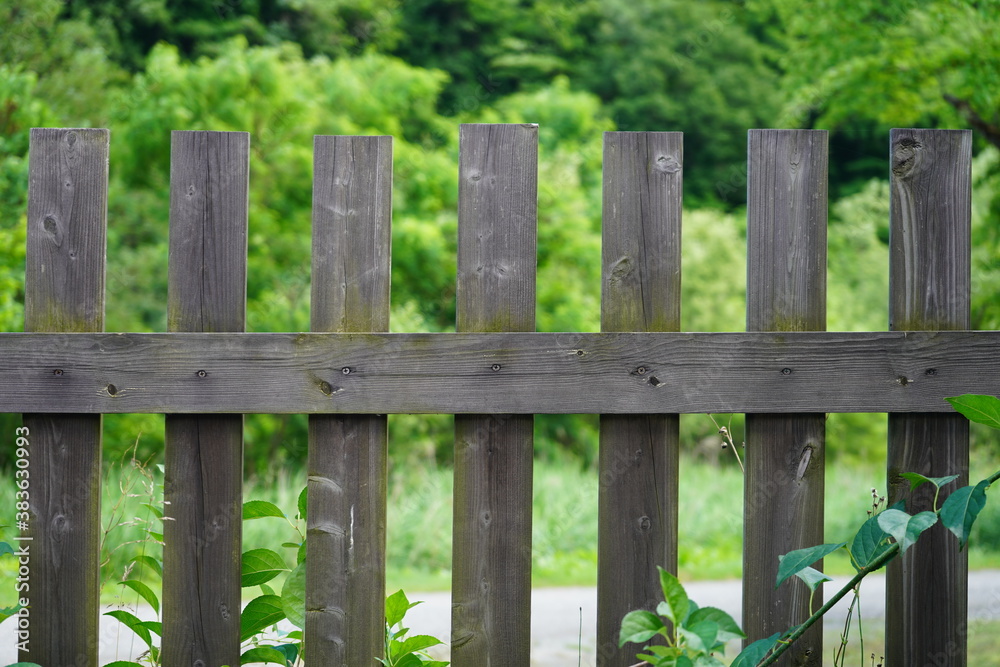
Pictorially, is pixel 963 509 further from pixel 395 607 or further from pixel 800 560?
pixel 395 607

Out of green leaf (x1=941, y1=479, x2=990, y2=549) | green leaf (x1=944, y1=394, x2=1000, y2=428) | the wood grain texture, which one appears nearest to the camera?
green leaf (x1=941, y1=479, x2=990, y2=549)

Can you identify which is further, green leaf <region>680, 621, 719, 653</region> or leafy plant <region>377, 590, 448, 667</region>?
leafy plant <region>377, 590, 448, 667</region>

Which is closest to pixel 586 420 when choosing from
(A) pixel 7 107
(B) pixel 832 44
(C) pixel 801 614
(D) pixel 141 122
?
(B) pixel 832 44

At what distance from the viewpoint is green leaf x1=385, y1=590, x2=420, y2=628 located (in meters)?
1.73

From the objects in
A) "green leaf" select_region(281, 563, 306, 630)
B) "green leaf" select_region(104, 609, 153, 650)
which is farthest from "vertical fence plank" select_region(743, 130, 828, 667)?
"green leaf" select_region(104, 609, 153, 650)

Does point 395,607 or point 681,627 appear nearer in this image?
point 681,627

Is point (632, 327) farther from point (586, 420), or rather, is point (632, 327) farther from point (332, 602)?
point (586, 420)

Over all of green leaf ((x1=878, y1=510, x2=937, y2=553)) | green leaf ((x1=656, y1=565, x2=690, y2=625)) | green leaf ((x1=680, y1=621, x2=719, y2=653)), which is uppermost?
green leaf ((x1=878, y1=510, x2=937, y2=553))

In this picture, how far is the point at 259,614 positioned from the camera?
5.70ft

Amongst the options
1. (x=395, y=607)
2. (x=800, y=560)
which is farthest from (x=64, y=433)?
(x=800, y=560)

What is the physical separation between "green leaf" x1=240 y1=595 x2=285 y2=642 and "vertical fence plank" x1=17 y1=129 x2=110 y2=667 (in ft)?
0.99

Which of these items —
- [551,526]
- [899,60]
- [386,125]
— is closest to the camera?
[551,526]

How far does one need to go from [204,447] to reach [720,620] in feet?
3.52

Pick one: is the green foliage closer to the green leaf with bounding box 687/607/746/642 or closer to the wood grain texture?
the wood grain texture
